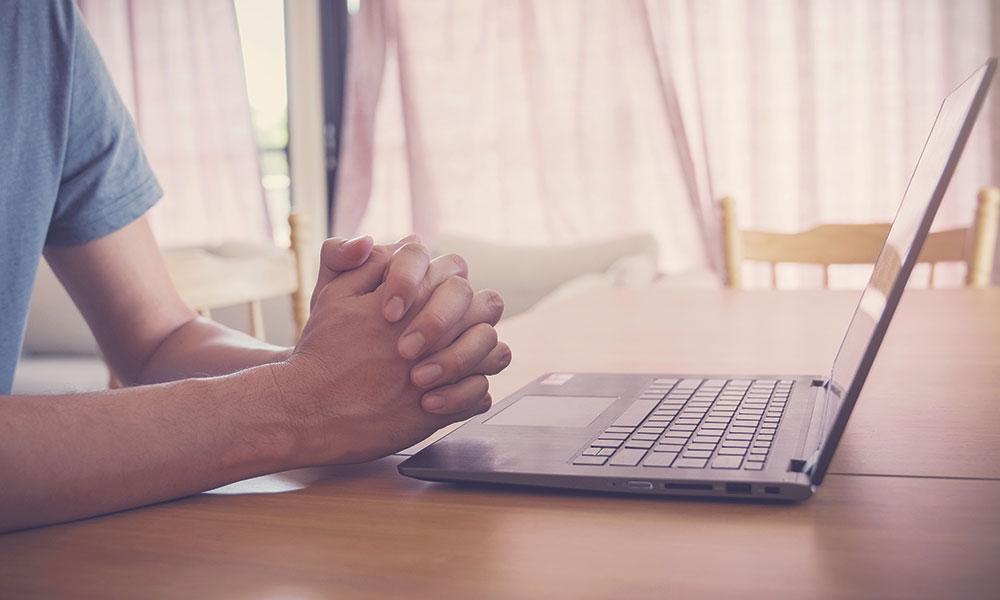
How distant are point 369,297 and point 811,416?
0.33m

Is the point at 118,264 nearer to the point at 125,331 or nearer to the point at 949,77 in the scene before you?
the point at 125,331

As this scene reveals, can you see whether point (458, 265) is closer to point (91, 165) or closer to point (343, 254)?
point (343, 254)

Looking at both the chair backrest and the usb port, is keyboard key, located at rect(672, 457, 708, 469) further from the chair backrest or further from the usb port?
the chair backrest

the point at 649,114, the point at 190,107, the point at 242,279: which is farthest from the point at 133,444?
the point at 190,107

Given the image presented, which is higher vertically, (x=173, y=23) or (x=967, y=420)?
(x=173, y=23)

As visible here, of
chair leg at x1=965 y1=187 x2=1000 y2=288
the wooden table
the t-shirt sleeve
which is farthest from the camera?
chair leg at x1=965 y1=187 x2=1000 y2=288

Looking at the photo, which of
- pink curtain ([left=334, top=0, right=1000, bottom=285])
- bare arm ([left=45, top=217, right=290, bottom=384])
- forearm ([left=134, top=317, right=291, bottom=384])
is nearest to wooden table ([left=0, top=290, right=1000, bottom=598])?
forearm ([left=134, top=317, right=291, bottom=384])

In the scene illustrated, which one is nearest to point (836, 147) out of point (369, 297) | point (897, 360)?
point (897, 360)

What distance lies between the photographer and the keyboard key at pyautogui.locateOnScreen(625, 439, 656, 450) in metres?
0.61

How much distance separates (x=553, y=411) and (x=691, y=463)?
20 centimetres

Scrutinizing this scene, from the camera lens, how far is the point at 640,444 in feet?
2.03

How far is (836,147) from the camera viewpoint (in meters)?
3.14

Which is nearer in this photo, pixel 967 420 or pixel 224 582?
pixel 224 582

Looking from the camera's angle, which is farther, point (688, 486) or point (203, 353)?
point (203, 353)
